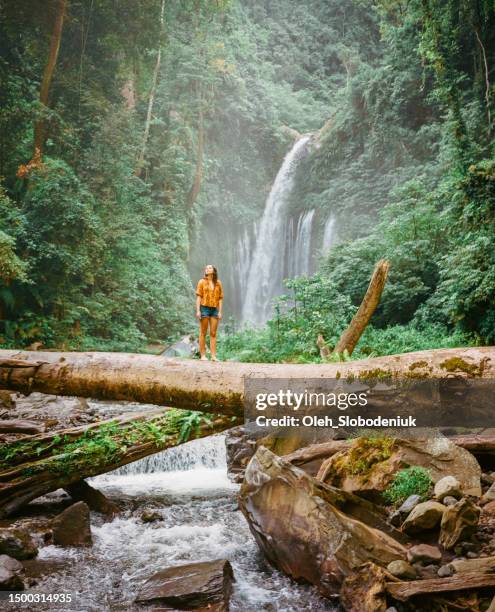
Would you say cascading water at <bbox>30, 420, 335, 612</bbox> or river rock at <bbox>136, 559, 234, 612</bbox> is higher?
river rock at <bbox>136, 559, 234, 612</bbox>

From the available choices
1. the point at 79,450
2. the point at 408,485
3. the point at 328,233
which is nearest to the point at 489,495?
the point at 408,485

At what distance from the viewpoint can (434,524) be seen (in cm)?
349

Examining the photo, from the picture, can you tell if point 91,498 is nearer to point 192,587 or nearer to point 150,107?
point 192,587

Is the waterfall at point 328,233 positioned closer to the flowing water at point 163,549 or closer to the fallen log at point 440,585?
the flowing water at point 163,549

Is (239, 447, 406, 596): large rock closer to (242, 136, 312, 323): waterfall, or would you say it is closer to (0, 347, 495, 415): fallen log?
(0, 347, 495, 415): fallen log

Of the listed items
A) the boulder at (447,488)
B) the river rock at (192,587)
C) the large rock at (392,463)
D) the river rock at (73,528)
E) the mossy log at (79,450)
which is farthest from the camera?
the mossy log at (79,450)

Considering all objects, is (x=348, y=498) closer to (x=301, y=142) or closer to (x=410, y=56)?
(x=410, y=56)

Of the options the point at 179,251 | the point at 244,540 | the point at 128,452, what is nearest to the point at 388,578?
the point at 244,540

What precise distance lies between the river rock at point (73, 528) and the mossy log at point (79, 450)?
48cm

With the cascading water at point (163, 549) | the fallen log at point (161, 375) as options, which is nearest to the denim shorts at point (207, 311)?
the cascading water at point (163, 549)

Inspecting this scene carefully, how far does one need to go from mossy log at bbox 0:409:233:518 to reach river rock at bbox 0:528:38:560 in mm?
713

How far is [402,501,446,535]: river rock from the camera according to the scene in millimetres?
3471

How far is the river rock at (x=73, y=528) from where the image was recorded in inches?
166

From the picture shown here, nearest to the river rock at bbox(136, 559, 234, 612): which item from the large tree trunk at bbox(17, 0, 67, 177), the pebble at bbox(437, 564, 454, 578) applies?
the pebble at bbox(437, 564, 454, 578)
